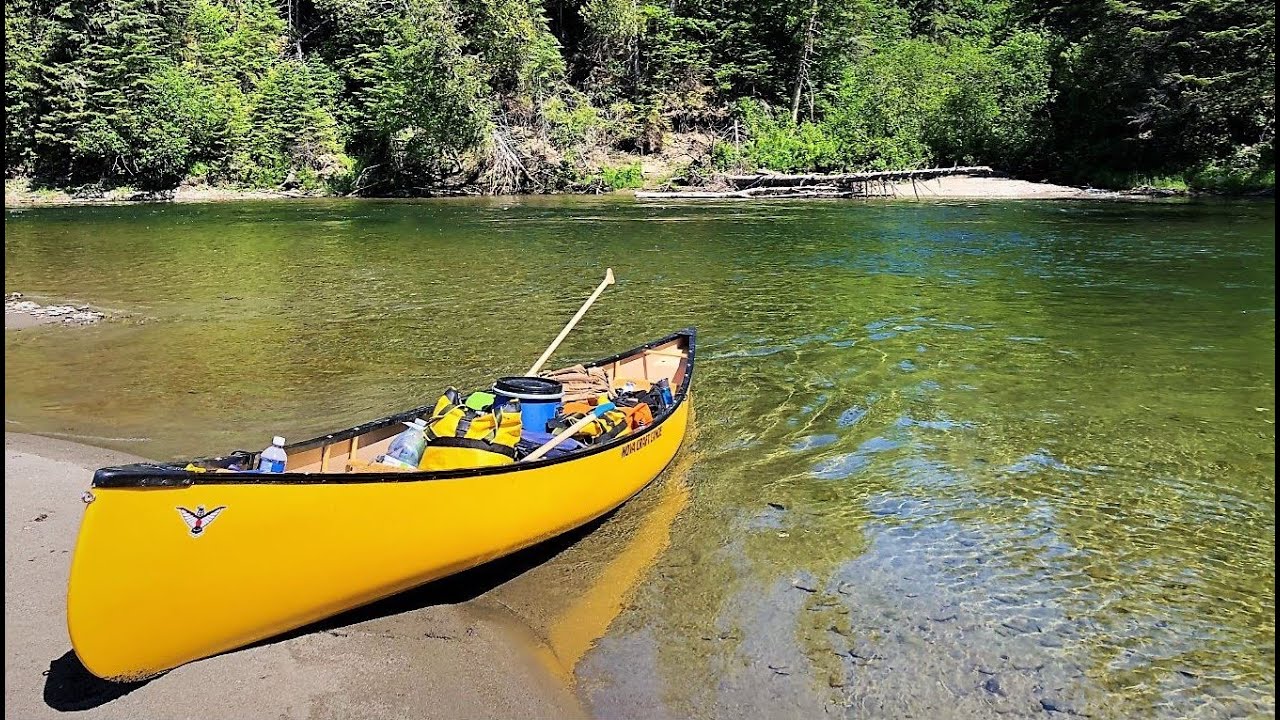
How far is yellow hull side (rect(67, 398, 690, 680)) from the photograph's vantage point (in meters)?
3.97

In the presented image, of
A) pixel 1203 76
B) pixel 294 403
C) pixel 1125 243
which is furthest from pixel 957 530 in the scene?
pixel 1203 76

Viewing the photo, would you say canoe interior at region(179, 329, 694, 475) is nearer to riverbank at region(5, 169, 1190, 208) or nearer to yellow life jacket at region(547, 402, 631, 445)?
yellow life jacket at region(547, 402, 631, 445)

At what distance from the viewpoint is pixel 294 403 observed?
952 centimetres

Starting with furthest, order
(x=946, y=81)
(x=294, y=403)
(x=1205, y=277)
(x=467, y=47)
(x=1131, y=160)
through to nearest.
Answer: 1. (x=946, y=81)
2. (x=467, y=47)
3. (x=1131, y=160)
4. (x=1205, y=277)
5. (x=294, y=403)

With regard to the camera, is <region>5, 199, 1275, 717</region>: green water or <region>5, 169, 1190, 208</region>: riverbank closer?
<region>5, 199, 1275, 717</region>: green water

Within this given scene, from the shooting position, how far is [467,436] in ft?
20.6

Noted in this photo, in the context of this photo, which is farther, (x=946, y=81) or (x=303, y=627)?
(x=946, y=81)

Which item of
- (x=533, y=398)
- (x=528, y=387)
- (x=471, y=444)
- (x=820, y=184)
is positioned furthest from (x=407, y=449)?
(x=820, y=184)

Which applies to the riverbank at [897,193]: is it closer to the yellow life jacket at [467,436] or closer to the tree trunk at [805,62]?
the tree trunk at [805,62]

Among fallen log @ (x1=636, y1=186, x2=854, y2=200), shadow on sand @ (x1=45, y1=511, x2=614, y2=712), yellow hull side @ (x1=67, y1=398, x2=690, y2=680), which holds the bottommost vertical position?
shadow on sand @ (x1=45, y1=511, x2=614, y2=712)

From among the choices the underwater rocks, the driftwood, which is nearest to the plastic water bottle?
the underwater rocks

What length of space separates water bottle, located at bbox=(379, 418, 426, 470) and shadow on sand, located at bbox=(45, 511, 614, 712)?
86 centimetres

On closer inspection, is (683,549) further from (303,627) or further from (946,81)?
(946,81)

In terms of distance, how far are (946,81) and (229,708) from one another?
4883cm
